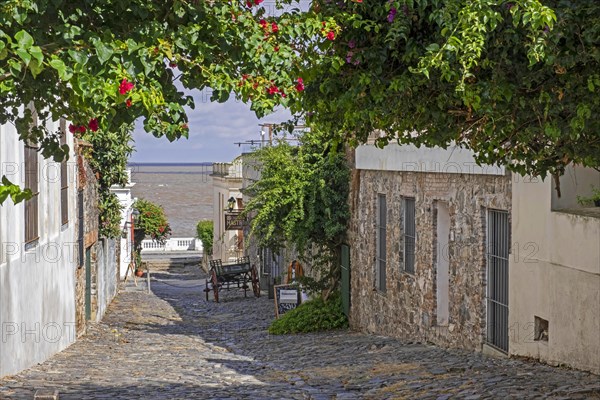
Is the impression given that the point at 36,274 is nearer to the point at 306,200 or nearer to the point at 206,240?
the point at 306,200

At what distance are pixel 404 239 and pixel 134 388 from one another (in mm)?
6044

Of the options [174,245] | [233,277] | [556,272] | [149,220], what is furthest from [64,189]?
[174,245]

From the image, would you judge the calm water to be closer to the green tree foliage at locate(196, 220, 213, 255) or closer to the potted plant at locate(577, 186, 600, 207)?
the green tree foliage at locate(196, 220, 213, 255)

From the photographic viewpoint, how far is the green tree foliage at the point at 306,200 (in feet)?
62.1

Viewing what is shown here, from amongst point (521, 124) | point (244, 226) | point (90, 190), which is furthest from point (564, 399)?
point (244, 226)

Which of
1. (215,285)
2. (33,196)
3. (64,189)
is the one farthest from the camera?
(215,285)

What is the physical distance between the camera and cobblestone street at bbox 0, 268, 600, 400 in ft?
33.1

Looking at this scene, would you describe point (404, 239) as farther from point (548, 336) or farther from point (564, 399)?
point (564, 399)

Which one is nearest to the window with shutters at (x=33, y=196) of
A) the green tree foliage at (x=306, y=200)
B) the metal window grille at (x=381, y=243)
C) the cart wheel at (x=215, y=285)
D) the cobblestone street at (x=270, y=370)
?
the cobblestone street at (x=270, y=370)

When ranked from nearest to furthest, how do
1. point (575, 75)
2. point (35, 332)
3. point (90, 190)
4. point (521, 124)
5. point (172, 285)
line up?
point (575, 75), point (521, 124), point (35, 332), point (90, 190), point (172, 285)

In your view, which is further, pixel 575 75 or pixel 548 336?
pixel 548 336

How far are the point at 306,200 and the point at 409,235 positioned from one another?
4.22m

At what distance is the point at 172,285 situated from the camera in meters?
36.7

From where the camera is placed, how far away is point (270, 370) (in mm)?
13539
